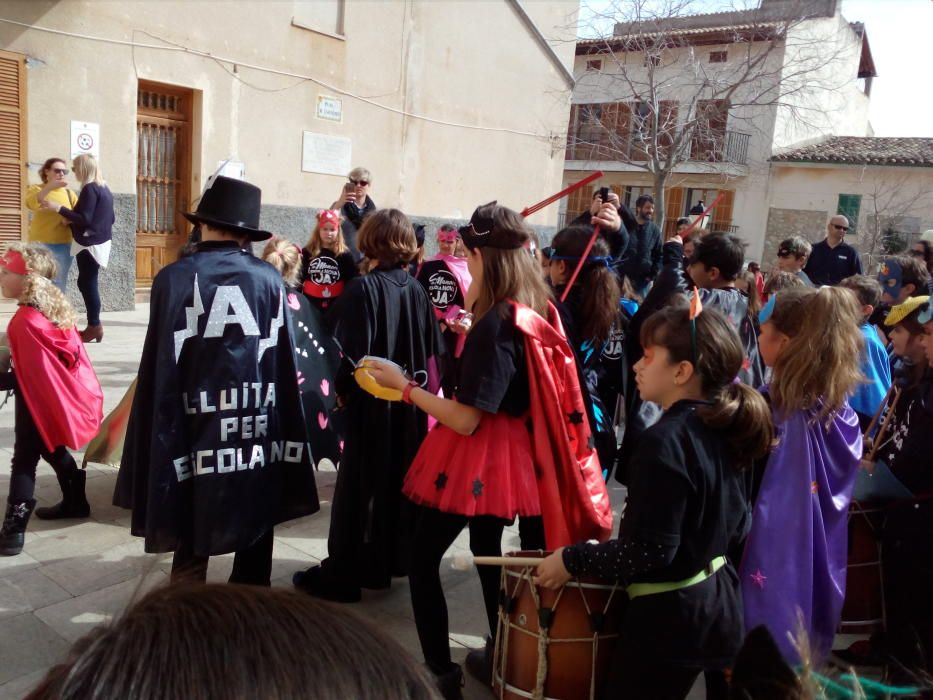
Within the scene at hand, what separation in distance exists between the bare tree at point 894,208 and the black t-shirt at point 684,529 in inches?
876

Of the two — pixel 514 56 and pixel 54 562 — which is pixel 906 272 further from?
pixel 514 56

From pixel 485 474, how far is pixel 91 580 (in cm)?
204

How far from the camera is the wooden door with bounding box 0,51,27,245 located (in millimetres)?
8336

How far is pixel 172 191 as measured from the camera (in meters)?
10.5

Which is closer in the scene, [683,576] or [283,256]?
[683,576]

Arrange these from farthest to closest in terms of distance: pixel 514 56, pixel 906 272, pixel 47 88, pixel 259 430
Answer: pixel 514 56 < pixel 47 88 < pixel 906 272 < pixel 259 430

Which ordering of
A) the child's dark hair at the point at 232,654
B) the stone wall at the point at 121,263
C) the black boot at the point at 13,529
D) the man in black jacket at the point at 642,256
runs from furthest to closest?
the stone wall at the point at 121,263, the man in black jacket at the point at 642,256, the black boot at the point at 13,529, the child's dark hair at the point at 232,654

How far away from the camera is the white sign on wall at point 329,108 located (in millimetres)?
11719

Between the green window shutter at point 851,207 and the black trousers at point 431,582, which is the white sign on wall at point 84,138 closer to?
the black trousers at point 431,582

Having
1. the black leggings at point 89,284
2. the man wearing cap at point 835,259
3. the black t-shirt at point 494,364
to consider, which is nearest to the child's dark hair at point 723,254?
the black t-shirt at point 494,364

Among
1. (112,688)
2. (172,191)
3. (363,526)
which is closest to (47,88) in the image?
(172,191)

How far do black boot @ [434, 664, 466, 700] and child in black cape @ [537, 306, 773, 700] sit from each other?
0.67m

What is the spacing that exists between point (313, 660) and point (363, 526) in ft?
9.31

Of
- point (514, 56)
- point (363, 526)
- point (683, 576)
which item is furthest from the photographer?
point (514, 56)
